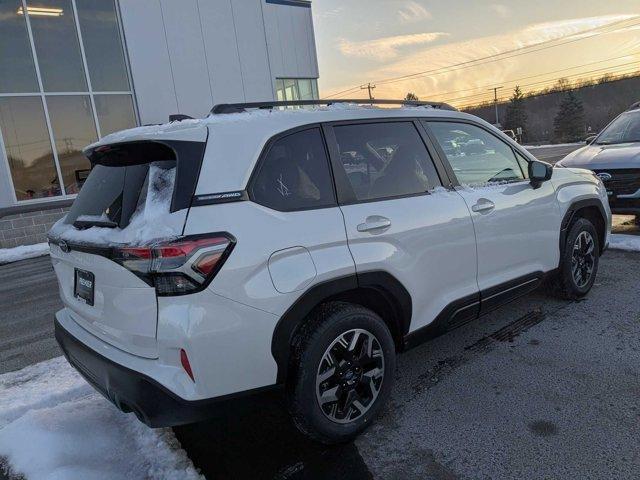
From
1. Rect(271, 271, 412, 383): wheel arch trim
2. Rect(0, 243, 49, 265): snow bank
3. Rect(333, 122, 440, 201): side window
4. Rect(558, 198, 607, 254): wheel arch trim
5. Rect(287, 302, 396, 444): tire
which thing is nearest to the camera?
Rect(271, 271, 412, 383): wheel arch trim

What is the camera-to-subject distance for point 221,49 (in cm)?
1555

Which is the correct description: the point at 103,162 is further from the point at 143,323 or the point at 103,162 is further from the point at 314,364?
the point at 314,364

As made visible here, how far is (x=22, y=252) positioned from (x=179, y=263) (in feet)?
36.0

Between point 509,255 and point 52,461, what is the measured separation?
10.5ft

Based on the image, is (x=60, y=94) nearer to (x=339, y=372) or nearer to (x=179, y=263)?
(x=179, y=263)

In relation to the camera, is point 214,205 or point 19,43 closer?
point 214,205

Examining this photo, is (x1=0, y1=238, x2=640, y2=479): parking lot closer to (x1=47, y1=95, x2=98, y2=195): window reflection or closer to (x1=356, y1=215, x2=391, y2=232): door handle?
Result: (x1=356, y1=215, x2=391, y2=232): door handle

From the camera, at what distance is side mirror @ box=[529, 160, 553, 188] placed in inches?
152

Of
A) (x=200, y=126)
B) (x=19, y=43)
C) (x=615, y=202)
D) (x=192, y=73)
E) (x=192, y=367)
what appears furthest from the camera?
(x=192, y=73)

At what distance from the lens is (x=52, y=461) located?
255 centimetres

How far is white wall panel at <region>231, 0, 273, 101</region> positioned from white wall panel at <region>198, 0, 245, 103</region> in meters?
0.24

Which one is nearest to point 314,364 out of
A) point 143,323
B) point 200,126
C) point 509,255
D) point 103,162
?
point 143,323

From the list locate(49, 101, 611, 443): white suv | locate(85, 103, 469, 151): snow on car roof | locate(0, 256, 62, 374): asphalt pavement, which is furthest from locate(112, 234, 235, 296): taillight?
locate(0, 256, 62, 374): asphalt pavement

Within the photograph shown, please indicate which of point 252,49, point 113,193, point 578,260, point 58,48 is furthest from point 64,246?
→ point 252,49
